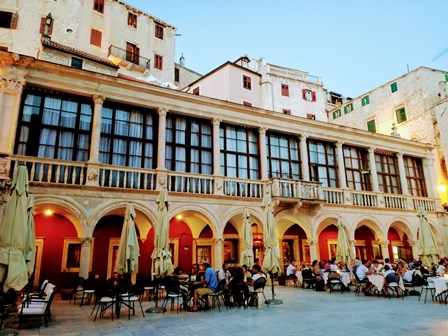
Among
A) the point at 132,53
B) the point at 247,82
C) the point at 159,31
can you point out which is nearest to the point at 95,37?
the point at 132,53

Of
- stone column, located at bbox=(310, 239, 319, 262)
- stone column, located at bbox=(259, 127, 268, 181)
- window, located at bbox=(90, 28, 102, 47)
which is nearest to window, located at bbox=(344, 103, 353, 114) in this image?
stone column, located at bbox=(259, 127, 268, 181)

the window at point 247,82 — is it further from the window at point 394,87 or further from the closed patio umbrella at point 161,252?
the closed patio umbrella at point 161,252

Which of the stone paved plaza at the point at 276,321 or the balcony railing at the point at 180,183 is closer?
the stone paved plaza at the point at 276,321

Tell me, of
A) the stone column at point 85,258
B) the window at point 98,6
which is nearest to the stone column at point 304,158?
the stone column at point 85,258

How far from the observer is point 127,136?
48.9ft

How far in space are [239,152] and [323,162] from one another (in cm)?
579

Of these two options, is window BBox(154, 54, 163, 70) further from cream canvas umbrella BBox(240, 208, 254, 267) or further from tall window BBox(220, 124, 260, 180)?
cream canvas umbrella BBox(240, 208, 254, 267)

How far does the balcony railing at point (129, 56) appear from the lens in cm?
2303

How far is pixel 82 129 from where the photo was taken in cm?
1406

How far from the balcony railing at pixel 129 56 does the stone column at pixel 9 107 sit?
36.7 feet

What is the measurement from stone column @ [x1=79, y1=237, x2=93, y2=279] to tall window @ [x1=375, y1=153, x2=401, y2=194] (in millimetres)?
17714

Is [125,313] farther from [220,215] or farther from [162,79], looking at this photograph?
[162,79]

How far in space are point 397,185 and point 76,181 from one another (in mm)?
19630

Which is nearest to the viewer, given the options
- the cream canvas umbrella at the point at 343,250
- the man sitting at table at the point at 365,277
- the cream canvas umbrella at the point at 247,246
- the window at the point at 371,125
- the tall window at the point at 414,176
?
the man sitting at table at the point at 365,277
